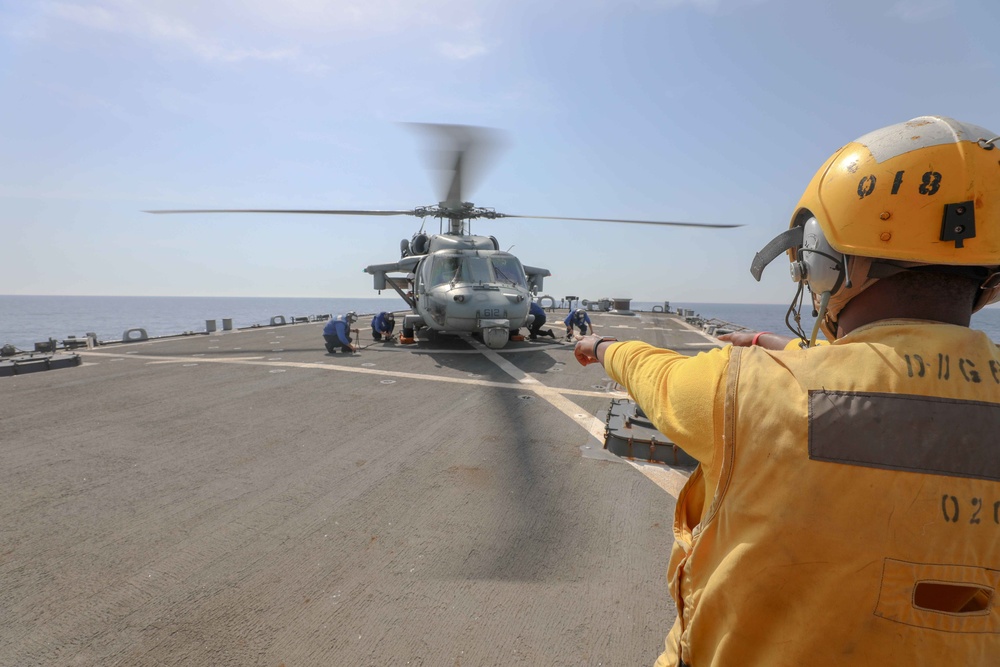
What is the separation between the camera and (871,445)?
3.52 feet

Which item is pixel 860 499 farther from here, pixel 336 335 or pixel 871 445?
pixel 336 335

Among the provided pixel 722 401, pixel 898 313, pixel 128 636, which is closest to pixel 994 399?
pixel 898 313

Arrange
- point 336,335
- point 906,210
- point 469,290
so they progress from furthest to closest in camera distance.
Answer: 1. point 336,335
2. point 469,290
3. point 906,210

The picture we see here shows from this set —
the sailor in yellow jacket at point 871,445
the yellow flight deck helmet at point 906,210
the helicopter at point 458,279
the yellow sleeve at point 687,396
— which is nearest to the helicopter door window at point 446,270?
the helicopter at point 458,279

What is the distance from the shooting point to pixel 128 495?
3807 millimetres

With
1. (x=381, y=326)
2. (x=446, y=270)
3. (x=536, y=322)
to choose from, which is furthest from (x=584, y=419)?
(x=381, y=326)

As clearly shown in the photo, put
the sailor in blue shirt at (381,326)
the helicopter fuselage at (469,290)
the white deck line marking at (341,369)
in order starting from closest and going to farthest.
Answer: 1. the white deck line marking at (341,369)
2. the helicopter fuselage at (469,290)
3. the sailor in blue shirt at (381,326)

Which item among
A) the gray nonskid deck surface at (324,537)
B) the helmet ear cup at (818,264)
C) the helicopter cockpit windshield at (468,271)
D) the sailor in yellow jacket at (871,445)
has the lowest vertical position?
the gray nonskid deck surface at (324,537)

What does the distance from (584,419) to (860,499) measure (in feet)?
16.4

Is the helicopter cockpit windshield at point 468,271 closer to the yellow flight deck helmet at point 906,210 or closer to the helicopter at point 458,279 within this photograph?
the helicopter at point 458,279

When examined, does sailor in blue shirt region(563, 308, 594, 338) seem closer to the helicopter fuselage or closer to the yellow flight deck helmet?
the helicopter fuselage

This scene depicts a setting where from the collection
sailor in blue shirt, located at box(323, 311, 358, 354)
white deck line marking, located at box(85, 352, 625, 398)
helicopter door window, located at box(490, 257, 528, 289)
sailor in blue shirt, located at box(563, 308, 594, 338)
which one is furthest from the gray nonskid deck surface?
helicopter door window, located at box(490, 257, 528, 289)

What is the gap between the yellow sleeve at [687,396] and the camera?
124 centimetres

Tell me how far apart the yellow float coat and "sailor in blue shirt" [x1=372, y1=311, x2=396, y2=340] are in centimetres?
1366
